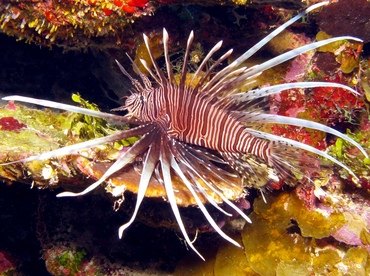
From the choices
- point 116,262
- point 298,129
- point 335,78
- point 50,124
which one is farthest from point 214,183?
point 116,262

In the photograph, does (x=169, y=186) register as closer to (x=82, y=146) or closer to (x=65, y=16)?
(x=82, y=146)

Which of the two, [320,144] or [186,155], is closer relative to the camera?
[186,155]

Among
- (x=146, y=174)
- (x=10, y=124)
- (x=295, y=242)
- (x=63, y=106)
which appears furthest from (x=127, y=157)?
(x=295, y=242)

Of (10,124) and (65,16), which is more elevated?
(65,16)

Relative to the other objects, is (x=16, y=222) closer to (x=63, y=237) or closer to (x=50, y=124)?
(x=63, y=237)

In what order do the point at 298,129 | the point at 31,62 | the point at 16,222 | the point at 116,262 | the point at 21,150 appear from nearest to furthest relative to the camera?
the point at 21,150 → the point at 298,129 → the point at 116,262 → the point at 16,222 → the point at 31,62

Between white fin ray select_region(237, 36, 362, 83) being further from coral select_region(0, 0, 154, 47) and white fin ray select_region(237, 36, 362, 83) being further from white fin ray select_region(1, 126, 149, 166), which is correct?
coral select_region(0, 0, 154, 47)

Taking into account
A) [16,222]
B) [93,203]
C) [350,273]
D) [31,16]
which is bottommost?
[16,222]
